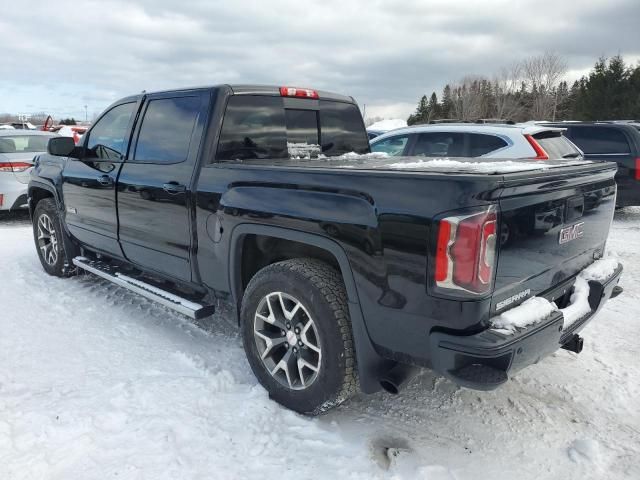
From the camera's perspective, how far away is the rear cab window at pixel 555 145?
6.69 metres

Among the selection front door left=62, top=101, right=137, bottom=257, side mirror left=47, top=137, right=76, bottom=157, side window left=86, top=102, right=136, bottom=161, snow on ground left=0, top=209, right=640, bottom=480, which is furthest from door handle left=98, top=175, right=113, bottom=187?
snow on ground left=0, top=209, right=640, bottom=480

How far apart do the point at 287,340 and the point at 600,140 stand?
845 centimetres

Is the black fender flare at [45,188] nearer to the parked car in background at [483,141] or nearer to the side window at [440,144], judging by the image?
the parked car in background at [483,141]

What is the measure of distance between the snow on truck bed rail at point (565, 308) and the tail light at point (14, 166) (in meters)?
8.55

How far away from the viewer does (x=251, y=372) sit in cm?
348

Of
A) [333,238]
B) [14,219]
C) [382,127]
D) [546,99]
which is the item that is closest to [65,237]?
[333,238]

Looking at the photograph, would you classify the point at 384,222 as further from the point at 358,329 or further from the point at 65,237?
the point at 65,237

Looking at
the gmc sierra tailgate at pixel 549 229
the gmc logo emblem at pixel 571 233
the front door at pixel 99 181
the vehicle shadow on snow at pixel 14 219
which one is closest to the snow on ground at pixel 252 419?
the gmc sierra tailgate at pixel 549 229

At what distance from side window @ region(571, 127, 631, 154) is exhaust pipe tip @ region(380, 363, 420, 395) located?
8154 millimetres

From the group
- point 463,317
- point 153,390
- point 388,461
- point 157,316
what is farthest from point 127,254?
point 463,317

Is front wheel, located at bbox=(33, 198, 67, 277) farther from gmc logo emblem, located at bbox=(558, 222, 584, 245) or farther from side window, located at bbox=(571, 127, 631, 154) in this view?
side window, located at bbox=(571, 127, 631, 154)

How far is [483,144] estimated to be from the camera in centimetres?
693

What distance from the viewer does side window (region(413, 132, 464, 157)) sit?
720 cm

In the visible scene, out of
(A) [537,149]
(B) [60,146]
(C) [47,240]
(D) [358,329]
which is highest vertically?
(B) [60,146]
